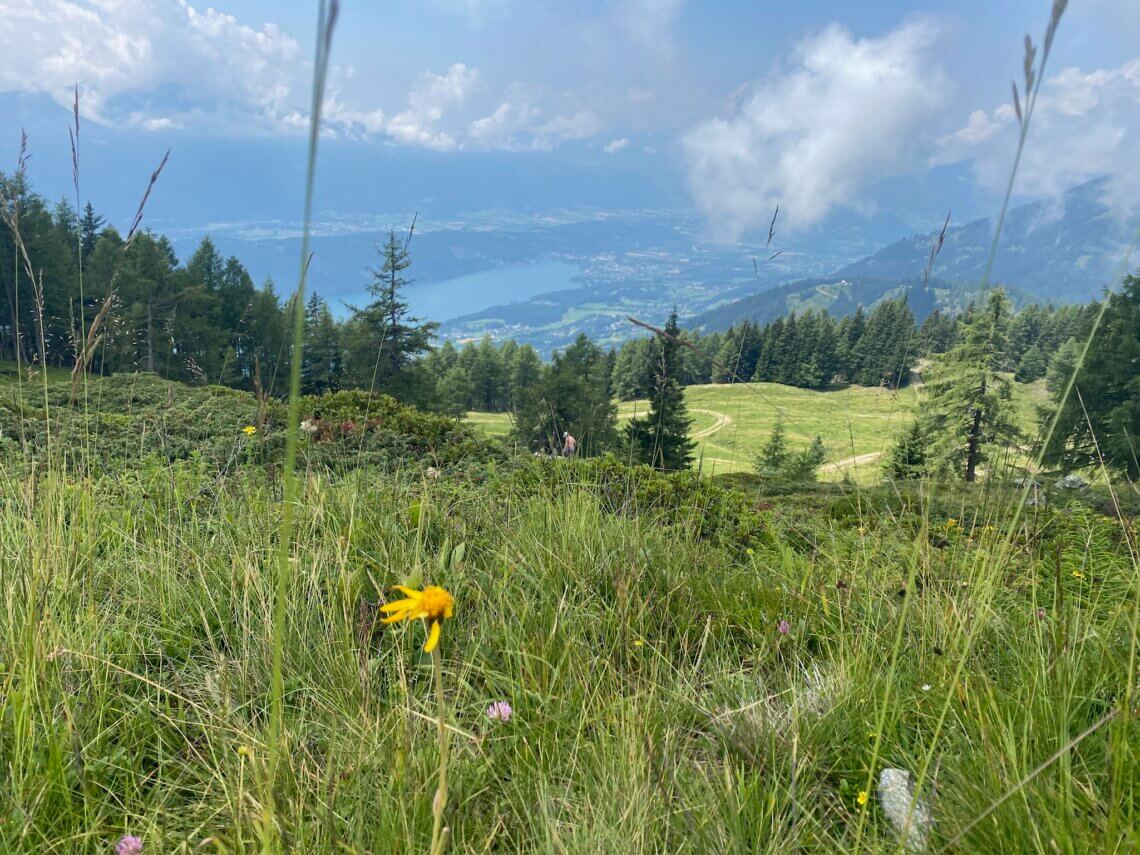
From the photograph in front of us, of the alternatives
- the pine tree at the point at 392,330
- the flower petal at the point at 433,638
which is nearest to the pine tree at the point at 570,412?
the flower petal at the point at 433,638

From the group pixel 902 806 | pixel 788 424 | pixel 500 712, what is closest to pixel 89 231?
pixel 788 424

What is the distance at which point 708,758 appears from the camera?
1.67m

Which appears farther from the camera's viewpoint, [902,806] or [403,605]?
[902,806]

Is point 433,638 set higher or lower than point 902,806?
higher

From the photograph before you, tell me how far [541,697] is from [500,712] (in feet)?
0.40

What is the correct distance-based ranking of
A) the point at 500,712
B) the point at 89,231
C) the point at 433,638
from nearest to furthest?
the point at 433,638 < the point at 500,712 < the point at 89,231

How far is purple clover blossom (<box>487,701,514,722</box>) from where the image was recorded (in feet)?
5.57

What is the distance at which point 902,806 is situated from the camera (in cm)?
146

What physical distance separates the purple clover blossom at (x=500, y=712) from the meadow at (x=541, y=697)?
13 mm

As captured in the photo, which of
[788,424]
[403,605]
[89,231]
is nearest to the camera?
[403,605]

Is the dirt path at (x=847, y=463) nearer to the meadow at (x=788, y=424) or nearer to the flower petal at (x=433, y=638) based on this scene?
the meadow at (x=788, y=424)

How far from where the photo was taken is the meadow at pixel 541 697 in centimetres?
128

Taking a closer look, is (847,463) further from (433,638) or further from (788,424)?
(788,424)

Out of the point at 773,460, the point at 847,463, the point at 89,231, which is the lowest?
the point at 773,460
